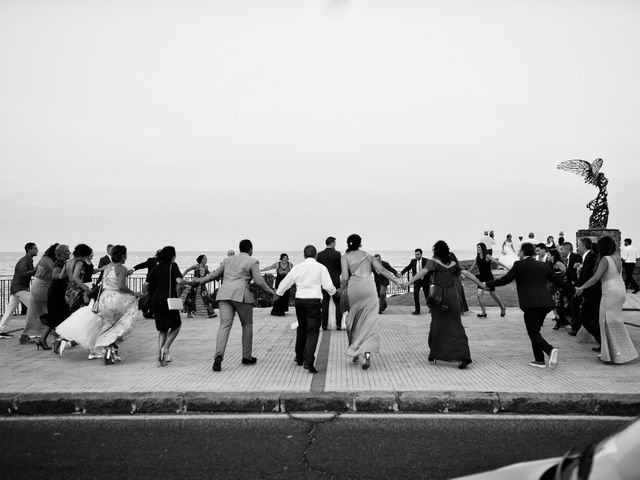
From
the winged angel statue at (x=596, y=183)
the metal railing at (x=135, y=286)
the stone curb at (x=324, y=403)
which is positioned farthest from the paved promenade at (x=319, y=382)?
the winged angel statue at (x=596, y=183)

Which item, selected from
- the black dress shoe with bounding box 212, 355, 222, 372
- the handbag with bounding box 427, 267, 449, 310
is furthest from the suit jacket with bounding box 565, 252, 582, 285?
the black dress shoe with bounding box 212, 355, 222, 372

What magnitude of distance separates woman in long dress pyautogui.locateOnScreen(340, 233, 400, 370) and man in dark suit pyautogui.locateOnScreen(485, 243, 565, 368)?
76.3 inches

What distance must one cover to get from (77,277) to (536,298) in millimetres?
7144

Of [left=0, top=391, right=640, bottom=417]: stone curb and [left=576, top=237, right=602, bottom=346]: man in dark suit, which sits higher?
[left=576, top=237, right=602, bottom=346]: man in dark suit

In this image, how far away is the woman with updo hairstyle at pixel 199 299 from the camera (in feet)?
49.5

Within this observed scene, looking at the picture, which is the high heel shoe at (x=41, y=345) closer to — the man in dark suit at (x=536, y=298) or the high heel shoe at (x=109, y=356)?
the high heel shoe at (x=109, y=356)

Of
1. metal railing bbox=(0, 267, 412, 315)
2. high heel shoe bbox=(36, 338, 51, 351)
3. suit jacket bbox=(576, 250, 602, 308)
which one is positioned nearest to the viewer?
suit jacket bbox=(576, 250, 602, 308)

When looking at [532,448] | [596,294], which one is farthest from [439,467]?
[596,294]

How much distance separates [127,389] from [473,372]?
14.5ft

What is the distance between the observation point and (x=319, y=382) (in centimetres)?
677

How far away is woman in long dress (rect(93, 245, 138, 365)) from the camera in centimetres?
843

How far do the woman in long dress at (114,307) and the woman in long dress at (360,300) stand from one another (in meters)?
3.31

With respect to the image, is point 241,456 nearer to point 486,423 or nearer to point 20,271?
point 486,423

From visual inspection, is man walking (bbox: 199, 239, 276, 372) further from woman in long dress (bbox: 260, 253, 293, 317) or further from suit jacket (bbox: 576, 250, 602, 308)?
woman in long dress (bbox: 260, 253, 293, 317)
